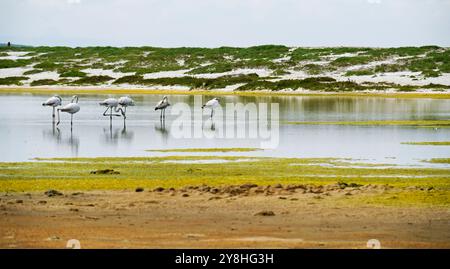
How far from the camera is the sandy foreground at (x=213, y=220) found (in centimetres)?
1324

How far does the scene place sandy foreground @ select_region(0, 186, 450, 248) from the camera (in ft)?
43.4

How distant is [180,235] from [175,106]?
4725 centimetres

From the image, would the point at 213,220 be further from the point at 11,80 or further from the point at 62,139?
the point at 11,80

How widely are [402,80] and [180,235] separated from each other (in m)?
78.1

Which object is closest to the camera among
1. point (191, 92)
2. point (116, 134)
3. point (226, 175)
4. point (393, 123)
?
point (226, 175)

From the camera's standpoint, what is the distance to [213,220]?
49.5ft

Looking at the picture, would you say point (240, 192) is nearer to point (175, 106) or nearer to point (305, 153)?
point (305, 153)

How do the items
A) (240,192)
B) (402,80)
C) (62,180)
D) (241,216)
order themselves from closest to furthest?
1. (241,216)
2. (240,192)
3. (62,180)
4. (402,80)

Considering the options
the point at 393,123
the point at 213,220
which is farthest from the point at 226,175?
the point at 393,123

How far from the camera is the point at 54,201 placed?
1709 cm

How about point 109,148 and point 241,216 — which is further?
point 109,148

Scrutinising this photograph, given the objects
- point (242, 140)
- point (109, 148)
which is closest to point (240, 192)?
point (109, 148)
